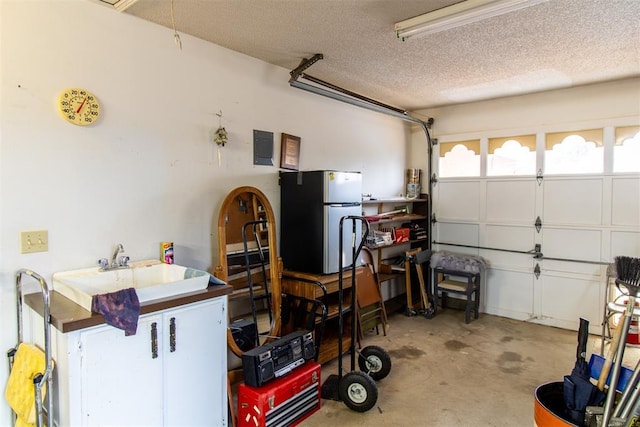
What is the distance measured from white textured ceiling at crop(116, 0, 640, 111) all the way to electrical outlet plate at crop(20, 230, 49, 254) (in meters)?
1.42

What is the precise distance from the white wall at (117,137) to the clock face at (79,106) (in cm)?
4

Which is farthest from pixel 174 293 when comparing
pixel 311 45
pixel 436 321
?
pixel 436 321

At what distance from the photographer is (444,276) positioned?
501 cm

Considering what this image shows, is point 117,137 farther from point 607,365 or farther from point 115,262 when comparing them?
point 607,365

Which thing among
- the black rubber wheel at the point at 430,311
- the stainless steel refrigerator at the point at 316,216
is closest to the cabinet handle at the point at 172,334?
the stainless steel refrigerator at the point at 316,216

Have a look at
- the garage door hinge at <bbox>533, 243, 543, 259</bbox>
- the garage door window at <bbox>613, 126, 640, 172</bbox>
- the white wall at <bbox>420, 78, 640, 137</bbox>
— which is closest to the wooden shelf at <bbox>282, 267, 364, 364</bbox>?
the garage door hinge at <bbox>533, 243, 543, 259</bbox>

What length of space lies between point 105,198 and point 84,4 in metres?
1.13

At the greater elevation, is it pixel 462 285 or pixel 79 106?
pixel 79 106

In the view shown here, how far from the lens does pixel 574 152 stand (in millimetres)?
4219

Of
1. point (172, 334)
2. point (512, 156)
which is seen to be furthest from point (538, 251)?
point (172, 334)

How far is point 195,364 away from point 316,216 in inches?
57.7

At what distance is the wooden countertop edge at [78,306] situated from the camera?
1.63 m

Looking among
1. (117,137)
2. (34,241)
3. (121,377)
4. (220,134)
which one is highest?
(220,134)

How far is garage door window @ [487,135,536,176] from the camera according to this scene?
4484 millimetres
